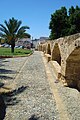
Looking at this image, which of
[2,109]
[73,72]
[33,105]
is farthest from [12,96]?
[73,72]

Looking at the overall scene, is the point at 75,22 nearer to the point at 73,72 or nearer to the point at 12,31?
the point at 12,31

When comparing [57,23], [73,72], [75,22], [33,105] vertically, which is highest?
[57,23]

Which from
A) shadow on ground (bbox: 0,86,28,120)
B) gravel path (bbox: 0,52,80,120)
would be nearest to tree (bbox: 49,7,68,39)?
gravel path (bbox: 0,52,80,120)

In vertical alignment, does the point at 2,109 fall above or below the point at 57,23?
below

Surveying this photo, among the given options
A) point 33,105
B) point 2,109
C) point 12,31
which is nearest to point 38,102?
point 33,105

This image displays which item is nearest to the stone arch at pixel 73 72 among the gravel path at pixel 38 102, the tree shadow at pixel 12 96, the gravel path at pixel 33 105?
the gravel path at pixel 38 102

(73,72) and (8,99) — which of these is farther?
(73,72)

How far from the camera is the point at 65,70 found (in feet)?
36.1

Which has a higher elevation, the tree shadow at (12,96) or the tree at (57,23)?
the tree at (57,23)

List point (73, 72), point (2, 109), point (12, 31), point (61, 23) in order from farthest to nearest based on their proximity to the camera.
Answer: point (61, 23) < point (12, 31) < point (73, 72) < point (2, 109)

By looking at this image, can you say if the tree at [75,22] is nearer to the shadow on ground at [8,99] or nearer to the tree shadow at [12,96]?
the tree shadow at [12,96]

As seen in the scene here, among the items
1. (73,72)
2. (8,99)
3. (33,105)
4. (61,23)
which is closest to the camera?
(33,105)

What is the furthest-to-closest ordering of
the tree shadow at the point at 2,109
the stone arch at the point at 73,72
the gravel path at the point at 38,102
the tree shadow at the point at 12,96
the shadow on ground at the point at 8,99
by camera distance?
the stone arch at the point at 73,72 < the tree shadow at the point at 12,96 < the shadow on ground at the point at 8,99 < the gravel path at the point at 38,102 < the tree shadow at the point at 2,109

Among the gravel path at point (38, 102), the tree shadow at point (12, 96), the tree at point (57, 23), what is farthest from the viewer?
the tree at point (57, 23)
